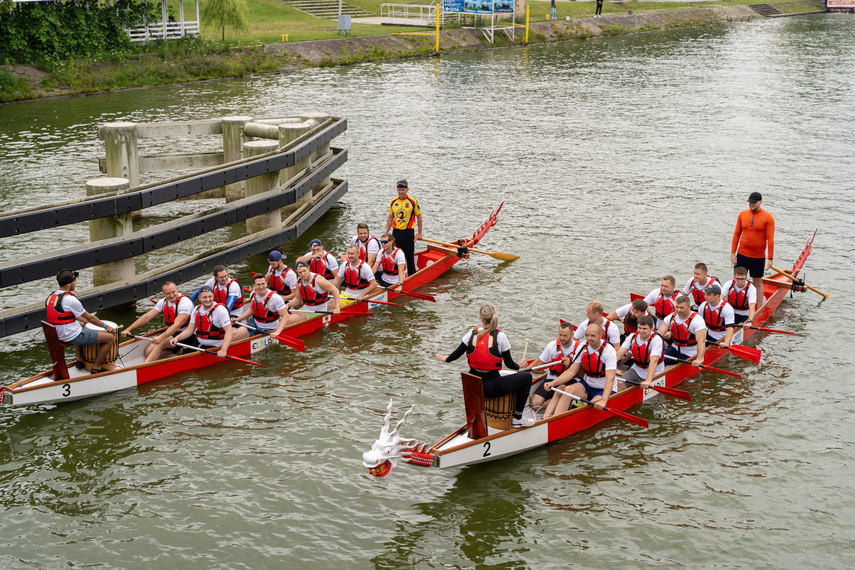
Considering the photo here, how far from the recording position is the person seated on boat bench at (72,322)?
13.4m

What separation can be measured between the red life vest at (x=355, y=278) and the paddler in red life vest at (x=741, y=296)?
286 inches

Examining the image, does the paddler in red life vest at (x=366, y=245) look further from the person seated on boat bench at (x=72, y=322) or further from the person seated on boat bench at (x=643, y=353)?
the person seated on boat bench at (x=643, y=353)

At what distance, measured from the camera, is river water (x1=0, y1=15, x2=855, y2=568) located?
10.9m

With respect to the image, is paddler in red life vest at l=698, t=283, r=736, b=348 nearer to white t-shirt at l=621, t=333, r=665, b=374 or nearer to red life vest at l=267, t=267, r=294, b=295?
white t-shirt at l=621, t=333, r=665, b=374

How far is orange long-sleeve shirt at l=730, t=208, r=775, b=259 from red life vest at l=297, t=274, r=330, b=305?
8524mm

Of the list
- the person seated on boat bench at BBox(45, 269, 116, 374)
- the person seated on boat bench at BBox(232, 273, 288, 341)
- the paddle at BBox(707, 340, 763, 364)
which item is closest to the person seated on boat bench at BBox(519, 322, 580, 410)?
the paddle at BBox(707, 340, 763, 364)

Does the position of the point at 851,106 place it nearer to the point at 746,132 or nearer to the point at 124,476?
the point at 746,132

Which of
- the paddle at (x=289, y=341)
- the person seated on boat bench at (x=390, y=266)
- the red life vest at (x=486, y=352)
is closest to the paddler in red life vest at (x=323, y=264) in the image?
the person seated on boat bench at (x=390, y=266)

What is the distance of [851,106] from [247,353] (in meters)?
32.6

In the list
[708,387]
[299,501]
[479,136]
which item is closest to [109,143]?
[299,501]

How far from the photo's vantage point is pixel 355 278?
694 inches

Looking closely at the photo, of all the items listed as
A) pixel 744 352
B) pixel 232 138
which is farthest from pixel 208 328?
pixel 744 352

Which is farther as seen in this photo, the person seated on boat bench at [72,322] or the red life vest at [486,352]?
the person seated on boat bench at [72,322]

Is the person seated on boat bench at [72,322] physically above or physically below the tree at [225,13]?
below
